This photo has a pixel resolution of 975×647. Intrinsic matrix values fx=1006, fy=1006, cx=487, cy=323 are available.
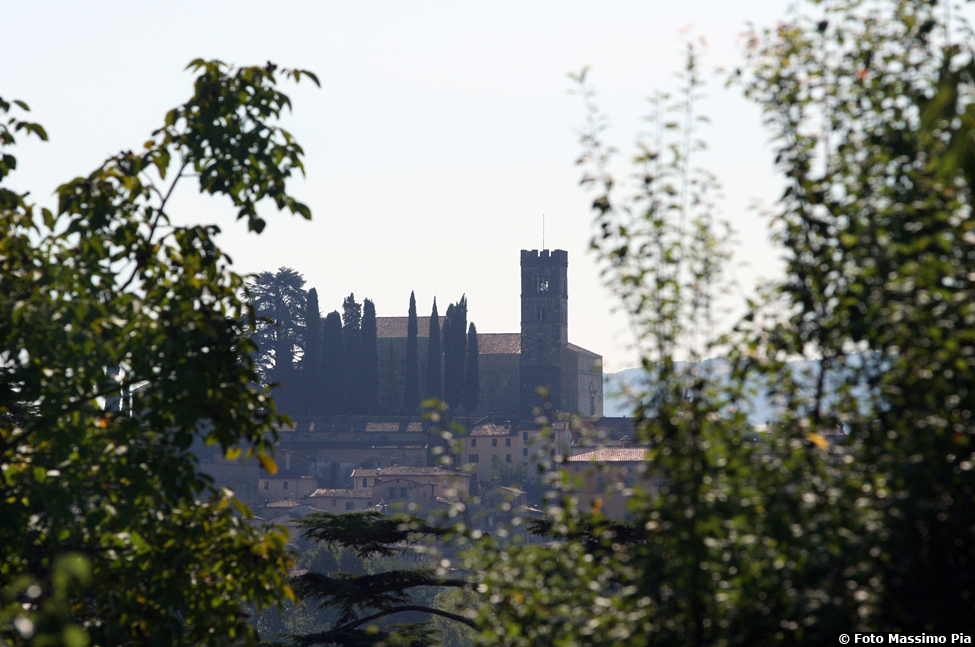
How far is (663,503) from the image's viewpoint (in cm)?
344

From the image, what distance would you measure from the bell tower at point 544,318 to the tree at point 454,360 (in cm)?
1010

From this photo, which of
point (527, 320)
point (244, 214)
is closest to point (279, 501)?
point (527, 320)

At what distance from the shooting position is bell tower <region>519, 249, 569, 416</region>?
10225cm

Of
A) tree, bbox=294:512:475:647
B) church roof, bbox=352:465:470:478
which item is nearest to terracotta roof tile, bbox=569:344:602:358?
church roof, bbox=352:465:470:478

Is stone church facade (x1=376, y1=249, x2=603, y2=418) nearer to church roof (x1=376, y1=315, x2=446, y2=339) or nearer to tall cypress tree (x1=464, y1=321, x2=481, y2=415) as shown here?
church roof (x1=376, y1=315, x2=446, y2=339)

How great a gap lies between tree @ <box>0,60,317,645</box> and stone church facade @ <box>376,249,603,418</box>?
315ft

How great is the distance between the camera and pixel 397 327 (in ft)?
356

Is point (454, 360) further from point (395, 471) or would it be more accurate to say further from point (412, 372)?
point (395, 471)

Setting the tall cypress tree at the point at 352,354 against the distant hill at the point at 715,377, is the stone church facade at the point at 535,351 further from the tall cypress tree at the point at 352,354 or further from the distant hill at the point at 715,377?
the distant hill at the point at 715,377

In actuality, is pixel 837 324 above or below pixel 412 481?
above

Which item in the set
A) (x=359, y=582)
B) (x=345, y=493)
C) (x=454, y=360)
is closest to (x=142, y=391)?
(x=359, y=582)

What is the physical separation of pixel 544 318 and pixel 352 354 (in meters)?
21.9

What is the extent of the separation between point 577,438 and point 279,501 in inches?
3361

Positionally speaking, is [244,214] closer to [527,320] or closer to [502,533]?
[502,533]
